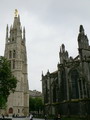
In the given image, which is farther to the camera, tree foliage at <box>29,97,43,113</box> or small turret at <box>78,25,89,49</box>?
tree foliage at <box>29,97,43,113</box>

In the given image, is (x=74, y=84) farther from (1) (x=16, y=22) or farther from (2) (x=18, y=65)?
(1) (x=16, y=22)

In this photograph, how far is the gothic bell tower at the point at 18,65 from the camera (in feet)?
245

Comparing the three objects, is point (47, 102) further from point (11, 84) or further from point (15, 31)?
point (15, 31)

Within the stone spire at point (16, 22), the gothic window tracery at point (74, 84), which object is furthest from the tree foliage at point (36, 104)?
the gothic window tracery at point (74, 84)

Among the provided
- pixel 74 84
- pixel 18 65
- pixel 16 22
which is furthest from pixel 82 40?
pixel 16 22

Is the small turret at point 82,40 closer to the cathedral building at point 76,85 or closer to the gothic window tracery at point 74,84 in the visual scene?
the cathedral building at point 76,85

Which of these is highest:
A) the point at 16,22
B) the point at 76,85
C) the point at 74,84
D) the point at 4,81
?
the point at 16,22

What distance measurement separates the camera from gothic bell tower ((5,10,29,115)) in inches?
2940

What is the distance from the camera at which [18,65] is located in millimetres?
80062

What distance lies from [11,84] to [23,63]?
154ft

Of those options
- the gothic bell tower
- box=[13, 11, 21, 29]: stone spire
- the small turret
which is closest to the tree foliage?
the gothic bell tower

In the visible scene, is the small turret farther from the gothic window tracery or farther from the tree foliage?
the tree foliage

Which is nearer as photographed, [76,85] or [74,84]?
[76,85]

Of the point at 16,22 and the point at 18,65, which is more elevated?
the point at 16,22
